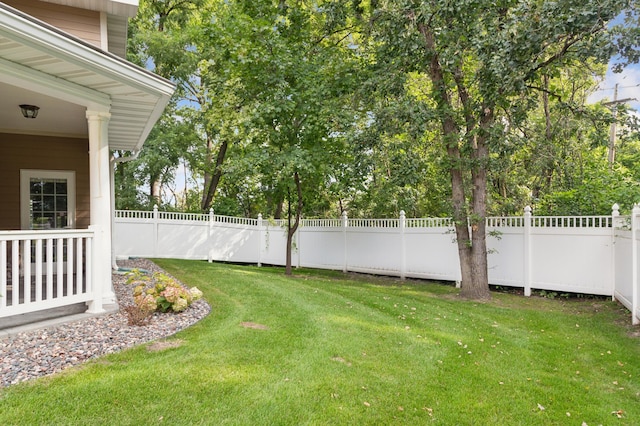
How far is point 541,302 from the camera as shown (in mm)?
7742

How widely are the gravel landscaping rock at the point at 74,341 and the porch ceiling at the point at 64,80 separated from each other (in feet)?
8.31

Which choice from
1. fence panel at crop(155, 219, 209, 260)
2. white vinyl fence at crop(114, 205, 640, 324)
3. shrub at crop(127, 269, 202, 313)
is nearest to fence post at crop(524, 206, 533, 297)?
white vinyl fence at crop(114, 205, 640, 324)

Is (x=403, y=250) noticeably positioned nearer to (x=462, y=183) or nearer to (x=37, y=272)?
(x=462, y=183)

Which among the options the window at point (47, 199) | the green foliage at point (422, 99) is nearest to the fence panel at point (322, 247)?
the green foliage at point (422, 99)

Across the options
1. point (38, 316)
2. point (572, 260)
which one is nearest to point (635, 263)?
point (572, 260)

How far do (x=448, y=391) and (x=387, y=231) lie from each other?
7490 millimetres

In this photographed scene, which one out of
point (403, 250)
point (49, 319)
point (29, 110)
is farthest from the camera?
point (403, 250)

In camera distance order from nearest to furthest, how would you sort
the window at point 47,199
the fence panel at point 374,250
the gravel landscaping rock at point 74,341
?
the gravel landscaping rock at point 74,341
the window at point 47,199
the fence panel at point 374,250

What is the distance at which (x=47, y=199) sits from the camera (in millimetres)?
7543

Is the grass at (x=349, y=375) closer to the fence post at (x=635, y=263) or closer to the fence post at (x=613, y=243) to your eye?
the fence post at (x=635, y=263)

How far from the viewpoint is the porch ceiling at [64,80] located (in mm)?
3875

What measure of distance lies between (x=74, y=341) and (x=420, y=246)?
25.6 ft

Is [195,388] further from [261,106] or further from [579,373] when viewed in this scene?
[261,106]

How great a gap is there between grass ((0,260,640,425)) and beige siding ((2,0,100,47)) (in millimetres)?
4320
